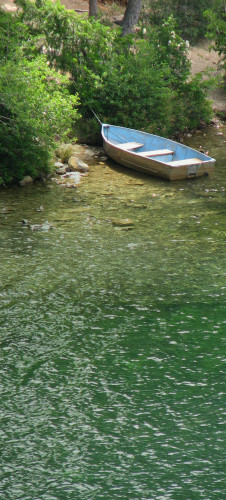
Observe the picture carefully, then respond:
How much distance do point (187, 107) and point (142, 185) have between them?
5505 millimetres

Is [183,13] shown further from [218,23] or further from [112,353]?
[112,353]

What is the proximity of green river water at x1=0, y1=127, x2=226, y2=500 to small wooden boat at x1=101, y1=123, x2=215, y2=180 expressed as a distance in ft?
7.17

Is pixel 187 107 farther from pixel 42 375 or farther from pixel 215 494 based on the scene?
pixel 215 494

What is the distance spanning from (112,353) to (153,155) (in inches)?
337

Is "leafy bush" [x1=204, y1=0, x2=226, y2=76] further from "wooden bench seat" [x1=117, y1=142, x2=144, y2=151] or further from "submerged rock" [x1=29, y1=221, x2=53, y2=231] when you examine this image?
"submerged rock" [x1=29, y1=221, x2=53, y2=231]

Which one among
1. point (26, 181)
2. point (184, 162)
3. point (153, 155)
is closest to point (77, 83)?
point (153, 155)

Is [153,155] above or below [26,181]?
above

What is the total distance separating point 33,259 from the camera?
9.41m

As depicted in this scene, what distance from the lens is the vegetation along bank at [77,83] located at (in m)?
12.5

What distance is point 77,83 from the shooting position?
16594 mm

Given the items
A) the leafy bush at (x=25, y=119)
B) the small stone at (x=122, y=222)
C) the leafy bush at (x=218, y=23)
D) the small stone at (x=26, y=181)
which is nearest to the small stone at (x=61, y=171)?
the leafy bush at (x=25, y=119)

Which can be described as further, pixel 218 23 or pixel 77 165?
pixel 218 23

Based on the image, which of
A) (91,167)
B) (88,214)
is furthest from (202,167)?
(88,214)

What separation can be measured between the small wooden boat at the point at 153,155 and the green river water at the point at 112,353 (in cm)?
219
